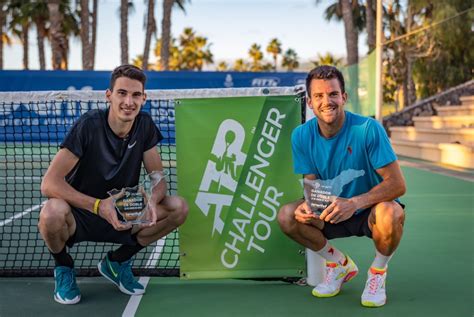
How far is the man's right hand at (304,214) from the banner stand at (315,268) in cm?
45

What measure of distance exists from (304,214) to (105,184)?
4.08ft

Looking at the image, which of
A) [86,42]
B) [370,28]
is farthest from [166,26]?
[370,28]

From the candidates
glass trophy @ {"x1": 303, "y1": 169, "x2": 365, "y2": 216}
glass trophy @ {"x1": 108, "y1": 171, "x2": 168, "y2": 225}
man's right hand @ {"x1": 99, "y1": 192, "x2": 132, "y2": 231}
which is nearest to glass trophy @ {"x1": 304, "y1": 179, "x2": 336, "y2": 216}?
glass trophy @ {"x1": 303, "y1": 169, "x2": 365, "y2": 216}

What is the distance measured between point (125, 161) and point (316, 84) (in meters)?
1.27

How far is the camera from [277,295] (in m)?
4.04

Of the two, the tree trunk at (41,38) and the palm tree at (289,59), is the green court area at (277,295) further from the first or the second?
the palm tree at (289,59)

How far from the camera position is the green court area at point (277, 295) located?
146 inches

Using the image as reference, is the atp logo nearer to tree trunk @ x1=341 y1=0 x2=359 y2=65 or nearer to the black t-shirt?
the black t-shirt

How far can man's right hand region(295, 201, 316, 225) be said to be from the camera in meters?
3.73

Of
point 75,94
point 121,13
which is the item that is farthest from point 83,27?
point 75,94

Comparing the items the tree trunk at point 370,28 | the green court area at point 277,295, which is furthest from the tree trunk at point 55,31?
the green court area at point 277,295

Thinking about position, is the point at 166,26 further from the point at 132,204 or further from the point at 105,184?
the point at 132,204

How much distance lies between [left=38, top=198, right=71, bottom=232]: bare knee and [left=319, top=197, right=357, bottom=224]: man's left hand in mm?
1511

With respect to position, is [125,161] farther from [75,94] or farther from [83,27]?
[83,27]
